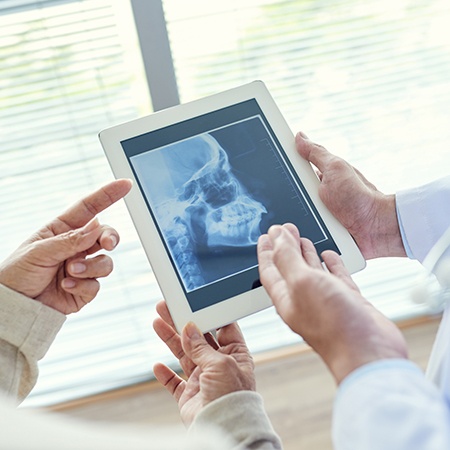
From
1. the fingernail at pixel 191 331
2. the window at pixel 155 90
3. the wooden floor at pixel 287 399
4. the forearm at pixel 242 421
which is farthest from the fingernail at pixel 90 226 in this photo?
the wooden floor at pixel 287 399

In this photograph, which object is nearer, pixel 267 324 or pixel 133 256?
pixel 133 256

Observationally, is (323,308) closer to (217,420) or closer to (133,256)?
(217,420)

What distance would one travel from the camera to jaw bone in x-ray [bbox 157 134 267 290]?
0.93 meters

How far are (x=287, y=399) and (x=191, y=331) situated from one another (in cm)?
98

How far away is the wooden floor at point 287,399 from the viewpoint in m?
1.66

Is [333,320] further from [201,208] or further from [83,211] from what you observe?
[83,211]

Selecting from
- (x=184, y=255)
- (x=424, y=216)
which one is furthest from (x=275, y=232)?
(x=424, y=216)

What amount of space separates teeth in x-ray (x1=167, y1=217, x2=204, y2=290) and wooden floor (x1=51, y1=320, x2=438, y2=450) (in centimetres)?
90

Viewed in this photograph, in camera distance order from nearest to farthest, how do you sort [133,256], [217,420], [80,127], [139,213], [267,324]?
[217,420] < [139,213] < [80,127] < [133,256] < [267,324]

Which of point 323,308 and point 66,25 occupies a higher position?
point 66,25

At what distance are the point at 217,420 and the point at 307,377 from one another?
1126 millimetres

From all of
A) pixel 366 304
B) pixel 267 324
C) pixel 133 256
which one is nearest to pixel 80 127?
pixel 133 256

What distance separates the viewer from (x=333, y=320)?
2.08ft

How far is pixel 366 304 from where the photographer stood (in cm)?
68
